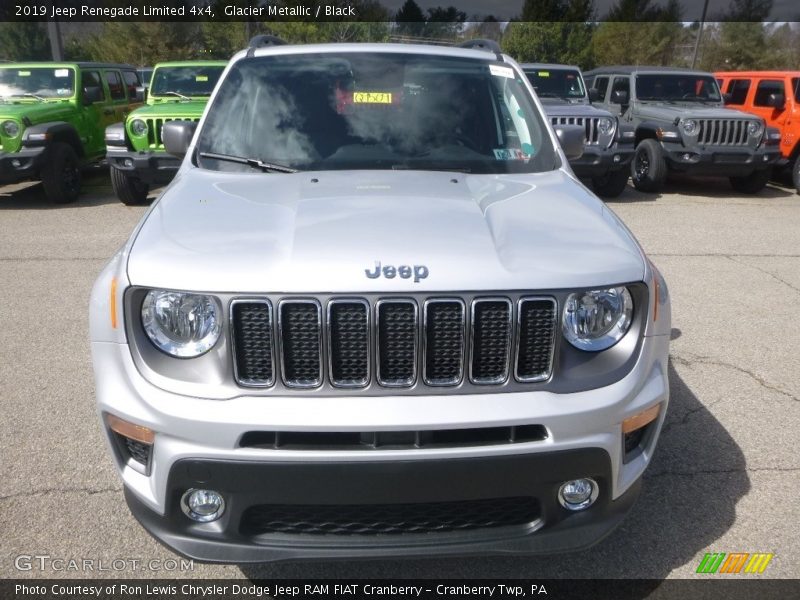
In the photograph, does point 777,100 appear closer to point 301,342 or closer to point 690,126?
point 690,126

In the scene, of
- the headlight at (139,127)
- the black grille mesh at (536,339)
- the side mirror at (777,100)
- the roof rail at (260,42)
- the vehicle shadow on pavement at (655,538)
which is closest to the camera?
the black grille mesh at (536,339)

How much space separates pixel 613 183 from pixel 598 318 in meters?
9.29

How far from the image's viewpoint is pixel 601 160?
394 inches

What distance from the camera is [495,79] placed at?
3.71m

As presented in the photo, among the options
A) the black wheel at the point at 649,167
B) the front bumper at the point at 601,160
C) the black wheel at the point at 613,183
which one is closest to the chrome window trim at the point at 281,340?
the front bumper at the point at 601,160

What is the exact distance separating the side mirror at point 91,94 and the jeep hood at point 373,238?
897cm

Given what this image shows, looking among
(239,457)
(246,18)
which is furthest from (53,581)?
(246,18)

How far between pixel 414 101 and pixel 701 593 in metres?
2.49

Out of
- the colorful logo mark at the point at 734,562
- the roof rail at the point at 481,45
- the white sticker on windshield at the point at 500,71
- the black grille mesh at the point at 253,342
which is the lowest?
the colorful logo mark at the point at 734,562

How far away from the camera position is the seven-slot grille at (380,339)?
6.61 ft

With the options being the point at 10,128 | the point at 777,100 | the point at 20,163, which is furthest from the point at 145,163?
the point at 777,100

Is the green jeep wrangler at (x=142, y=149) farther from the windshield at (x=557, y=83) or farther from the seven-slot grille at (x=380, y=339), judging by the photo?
the seven-slot grille at (x=380, y=339)

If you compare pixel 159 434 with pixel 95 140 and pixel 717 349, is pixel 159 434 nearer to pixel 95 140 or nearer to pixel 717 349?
pixel 717 349

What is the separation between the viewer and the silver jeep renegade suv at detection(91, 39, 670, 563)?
200cm
